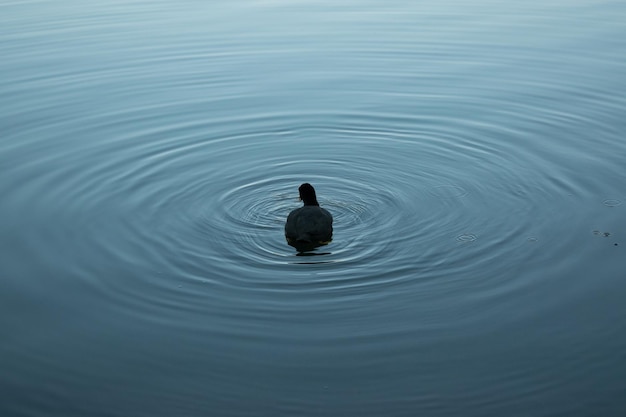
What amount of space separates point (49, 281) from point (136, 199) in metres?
2.64

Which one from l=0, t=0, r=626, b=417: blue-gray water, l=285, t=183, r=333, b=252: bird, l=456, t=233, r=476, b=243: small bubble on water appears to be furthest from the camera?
l=456, t=233, r=476, b=243: small bubble on water

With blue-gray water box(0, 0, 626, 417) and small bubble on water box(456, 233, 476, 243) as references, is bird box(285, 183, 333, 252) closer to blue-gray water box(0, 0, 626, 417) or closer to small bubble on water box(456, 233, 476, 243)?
blue-gray water box(0, 0, 626, 417)

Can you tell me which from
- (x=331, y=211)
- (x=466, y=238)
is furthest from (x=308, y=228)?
(x=466, y=238)

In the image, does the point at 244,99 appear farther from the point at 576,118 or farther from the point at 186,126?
the point at 576,118

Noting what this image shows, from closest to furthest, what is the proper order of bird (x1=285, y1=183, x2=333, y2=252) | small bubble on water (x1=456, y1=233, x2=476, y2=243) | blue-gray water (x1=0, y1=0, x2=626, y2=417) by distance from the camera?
A: blue-gray water (x1=0, y1=0, x2=626, y2=417)
bird (x1=285, y1=183, x2=333, y2=252)
small bubble on water (x1=456, y1=233, x2=476, y2=243)

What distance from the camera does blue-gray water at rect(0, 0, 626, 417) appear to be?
925 centimetres

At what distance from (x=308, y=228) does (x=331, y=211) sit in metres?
1.39

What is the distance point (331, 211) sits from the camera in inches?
518

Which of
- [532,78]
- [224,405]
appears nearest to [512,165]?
[532,78]

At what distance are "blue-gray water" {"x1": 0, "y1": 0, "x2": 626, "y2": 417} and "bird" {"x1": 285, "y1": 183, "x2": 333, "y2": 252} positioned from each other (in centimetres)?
18

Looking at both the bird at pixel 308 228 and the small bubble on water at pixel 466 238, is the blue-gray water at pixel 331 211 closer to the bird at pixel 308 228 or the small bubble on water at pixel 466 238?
the small bubble on water at pixel 466 238

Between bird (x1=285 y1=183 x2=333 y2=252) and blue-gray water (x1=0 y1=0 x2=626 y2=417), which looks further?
bird (x1=285 y1=183 x2=333 y2=252)

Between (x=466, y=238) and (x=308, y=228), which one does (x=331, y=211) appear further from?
(x=466, y=238)

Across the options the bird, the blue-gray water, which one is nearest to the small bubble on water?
the blue-gray water
